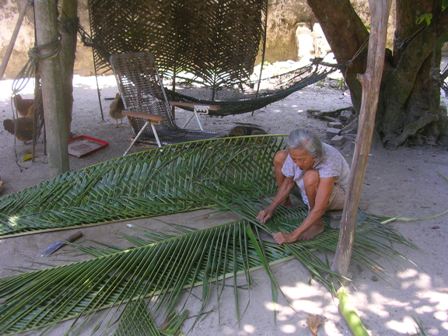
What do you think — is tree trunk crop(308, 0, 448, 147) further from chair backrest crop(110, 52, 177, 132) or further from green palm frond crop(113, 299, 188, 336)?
green palm frond crop(113, 299, 188, 336)

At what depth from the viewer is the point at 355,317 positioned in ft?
6.42

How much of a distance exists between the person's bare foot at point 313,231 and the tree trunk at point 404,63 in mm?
2257

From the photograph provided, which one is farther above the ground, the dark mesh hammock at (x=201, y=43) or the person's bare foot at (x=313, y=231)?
the dark mesh hammock at (x=201, y=43)

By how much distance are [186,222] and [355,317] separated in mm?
1278

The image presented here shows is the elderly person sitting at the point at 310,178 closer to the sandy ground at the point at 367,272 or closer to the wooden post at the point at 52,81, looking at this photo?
the sandy ground at the point at 367,272

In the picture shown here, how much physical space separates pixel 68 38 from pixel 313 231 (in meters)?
3.02

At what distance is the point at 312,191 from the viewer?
2547mm

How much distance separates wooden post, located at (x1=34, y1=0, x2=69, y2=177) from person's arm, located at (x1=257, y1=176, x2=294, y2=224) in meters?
1.52

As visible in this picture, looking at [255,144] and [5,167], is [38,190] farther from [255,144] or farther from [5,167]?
[5,167]

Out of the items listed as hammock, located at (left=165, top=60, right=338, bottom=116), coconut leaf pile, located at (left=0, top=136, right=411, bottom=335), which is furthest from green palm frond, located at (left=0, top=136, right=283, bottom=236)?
hammock, located at (left=165, top=60, right=338, bottom=116)

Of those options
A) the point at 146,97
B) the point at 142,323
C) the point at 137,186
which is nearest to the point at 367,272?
the point at 142,323

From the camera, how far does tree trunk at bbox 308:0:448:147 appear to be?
4098mm

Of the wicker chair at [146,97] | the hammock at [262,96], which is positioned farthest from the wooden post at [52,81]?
the hammock at [262,96]

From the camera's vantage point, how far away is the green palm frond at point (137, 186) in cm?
235
